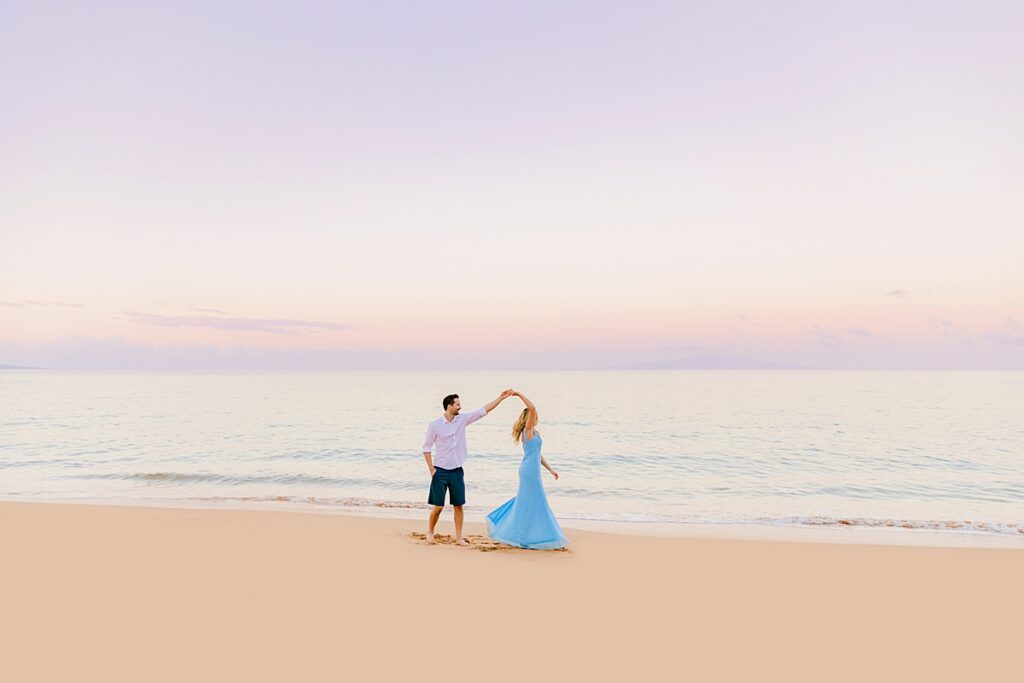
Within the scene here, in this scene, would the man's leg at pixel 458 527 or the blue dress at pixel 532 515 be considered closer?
the blue dress at pixel 532 515

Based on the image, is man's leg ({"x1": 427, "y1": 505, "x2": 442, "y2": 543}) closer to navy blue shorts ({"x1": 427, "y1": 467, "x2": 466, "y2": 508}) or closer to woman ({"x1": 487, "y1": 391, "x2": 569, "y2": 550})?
navy blue shorts ({"x1": 427, "y1": 467, "x2": 466, "y2": 508})

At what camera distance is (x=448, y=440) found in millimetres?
8562

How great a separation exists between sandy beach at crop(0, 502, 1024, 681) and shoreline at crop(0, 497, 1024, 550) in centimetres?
115

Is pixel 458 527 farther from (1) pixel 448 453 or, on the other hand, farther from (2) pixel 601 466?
(2) pixel 601 466

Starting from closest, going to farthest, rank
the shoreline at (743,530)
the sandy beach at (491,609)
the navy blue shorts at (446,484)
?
the sandy beach at (491,609), the navy blue shorts at (446,484), the shoreline at (743,530)

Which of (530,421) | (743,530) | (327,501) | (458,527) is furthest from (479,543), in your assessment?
(327,501)

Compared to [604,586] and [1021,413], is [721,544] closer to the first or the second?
[604,586]

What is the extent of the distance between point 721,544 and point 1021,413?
4870 centimetres

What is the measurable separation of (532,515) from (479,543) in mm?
1007

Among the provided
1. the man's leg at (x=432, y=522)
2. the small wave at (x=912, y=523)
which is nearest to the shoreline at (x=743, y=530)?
the small wave at (x=912, y=523)

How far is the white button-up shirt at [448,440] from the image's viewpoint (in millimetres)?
8523

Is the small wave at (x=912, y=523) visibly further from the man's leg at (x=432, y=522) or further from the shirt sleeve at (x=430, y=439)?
the shirt sleeve at (x=430, y=439)

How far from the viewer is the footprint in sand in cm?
834

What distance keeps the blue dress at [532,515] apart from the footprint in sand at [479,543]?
0.09m
